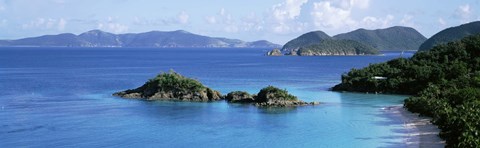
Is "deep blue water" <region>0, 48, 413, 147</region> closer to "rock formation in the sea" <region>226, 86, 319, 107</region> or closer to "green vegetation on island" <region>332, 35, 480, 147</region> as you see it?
"rock formation in the sea" <region>226, 86, 319, 107</region>

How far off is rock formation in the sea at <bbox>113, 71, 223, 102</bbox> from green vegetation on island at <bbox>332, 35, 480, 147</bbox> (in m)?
21.0

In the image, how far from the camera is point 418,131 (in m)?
45.3

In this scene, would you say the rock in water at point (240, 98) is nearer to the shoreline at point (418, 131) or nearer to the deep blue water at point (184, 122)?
the deep blue water at point (184, 122)

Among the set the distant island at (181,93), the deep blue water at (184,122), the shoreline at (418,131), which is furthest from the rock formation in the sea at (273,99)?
the shoreline at (418,131)

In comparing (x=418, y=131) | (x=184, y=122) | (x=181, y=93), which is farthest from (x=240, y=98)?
(x=418, y=131)

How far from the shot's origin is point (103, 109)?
5884 cm

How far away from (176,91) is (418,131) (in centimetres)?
3157

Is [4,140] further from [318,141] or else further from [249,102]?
[249,102]

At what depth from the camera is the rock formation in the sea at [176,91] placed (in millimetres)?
67688

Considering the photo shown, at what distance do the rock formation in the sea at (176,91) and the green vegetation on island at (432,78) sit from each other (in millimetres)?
21008

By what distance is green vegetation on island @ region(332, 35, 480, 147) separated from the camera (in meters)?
51.3

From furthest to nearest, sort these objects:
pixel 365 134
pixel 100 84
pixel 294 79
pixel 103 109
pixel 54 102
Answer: pixel 294 79
pixel 100 84
pixel 54 102
pixel 103 109
pixel 365 134

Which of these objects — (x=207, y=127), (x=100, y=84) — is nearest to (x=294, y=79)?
(x=100, y=84)

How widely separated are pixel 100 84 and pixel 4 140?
45307 millimetres
